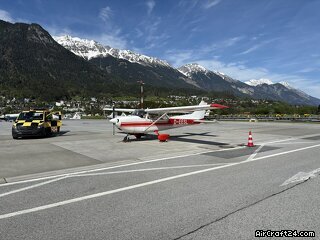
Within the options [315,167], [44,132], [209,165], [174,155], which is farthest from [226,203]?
[44,132]

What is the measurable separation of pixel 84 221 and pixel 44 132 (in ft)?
55.0

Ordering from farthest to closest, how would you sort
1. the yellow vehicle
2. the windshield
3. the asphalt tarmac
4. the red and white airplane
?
the windshield
the yellow vehicle
the red and white airplane
the asphalt tarmac

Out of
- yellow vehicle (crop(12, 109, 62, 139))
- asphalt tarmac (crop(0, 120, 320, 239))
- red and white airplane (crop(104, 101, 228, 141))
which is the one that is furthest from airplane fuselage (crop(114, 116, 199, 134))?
asphalt tarmac (crop(0, 120, 320, 239))

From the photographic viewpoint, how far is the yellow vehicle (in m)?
18.8

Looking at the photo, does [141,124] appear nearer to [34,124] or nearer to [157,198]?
[34,124]

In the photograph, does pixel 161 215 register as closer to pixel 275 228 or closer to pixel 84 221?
pixel 84 221

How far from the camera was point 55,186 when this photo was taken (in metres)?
6.88

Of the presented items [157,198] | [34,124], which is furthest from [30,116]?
[157,198]

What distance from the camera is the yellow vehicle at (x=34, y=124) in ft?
61.5

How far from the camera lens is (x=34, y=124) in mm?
19266

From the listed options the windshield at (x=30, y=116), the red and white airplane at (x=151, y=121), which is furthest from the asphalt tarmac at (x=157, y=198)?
the windshield at (x=30, y=116)

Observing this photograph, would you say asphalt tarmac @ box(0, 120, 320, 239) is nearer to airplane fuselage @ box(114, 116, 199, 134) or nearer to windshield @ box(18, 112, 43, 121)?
airplane fuselage @ box(114, 116, 199, 134)

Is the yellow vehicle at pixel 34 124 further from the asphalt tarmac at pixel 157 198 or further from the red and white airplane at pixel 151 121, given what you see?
the asphalt tarmac at pixel 157 198

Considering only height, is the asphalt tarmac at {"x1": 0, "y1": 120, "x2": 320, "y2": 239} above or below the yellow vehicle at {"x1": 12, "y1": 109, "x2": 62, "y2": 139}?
below
